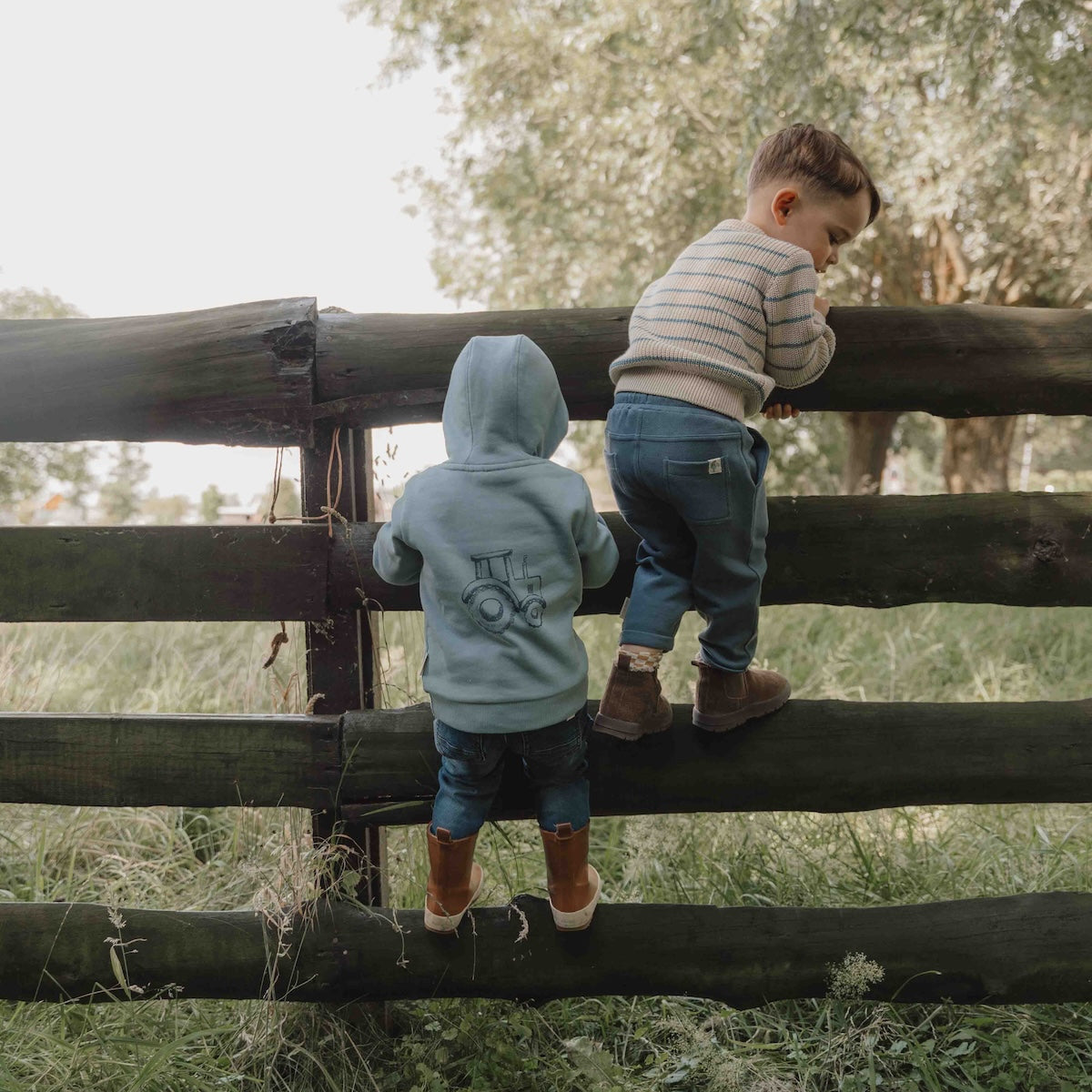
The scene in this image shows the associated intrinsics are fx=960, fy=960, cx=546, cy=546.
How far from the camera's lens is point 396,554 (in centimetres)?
210

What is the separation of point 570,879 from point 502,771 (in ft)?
0.99

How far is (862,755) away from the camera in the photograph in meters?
2.43

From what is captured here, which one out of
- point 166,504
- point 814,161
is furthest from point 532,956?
point 166,504

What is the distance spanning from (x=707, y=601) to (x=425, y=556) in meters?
0.65

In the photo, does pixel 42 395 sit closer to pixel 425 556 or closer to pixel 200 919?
pixel 425 556

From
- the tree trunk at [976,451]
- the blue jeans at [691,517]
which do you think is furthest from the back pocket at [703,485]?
the tree trunk at [976,451]

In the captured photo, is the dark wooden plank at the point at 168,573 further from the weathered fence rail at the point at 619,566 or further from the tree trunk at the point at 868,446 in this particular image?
the tree trunk at the point at 868,446

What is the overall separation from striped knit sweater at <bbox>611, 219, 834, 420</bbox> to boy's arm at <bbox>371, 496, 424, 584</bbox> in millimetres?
612

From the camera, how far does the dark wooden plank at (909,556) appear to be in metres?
2.41

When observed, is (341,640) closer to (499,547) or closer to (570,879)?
(499,547)

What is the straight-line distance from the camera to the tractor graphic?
204 cm

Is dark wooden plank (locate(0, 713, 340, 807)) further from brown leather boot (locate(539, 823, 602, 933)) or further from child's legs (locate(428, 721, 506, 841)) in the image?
brown leather boot (locate(539, 823, 602, 933))

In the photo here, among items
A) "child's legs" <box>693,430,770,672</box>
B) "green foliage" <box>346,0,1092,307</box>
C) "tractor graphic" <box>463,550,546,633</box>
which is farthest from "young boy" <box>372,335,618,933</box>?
"green foliage" <box>346,0,1092,307</box>

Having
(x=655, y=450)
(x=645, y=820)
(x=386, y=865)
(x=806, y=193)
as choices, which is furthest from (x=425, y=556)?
(x=645, y=820)
